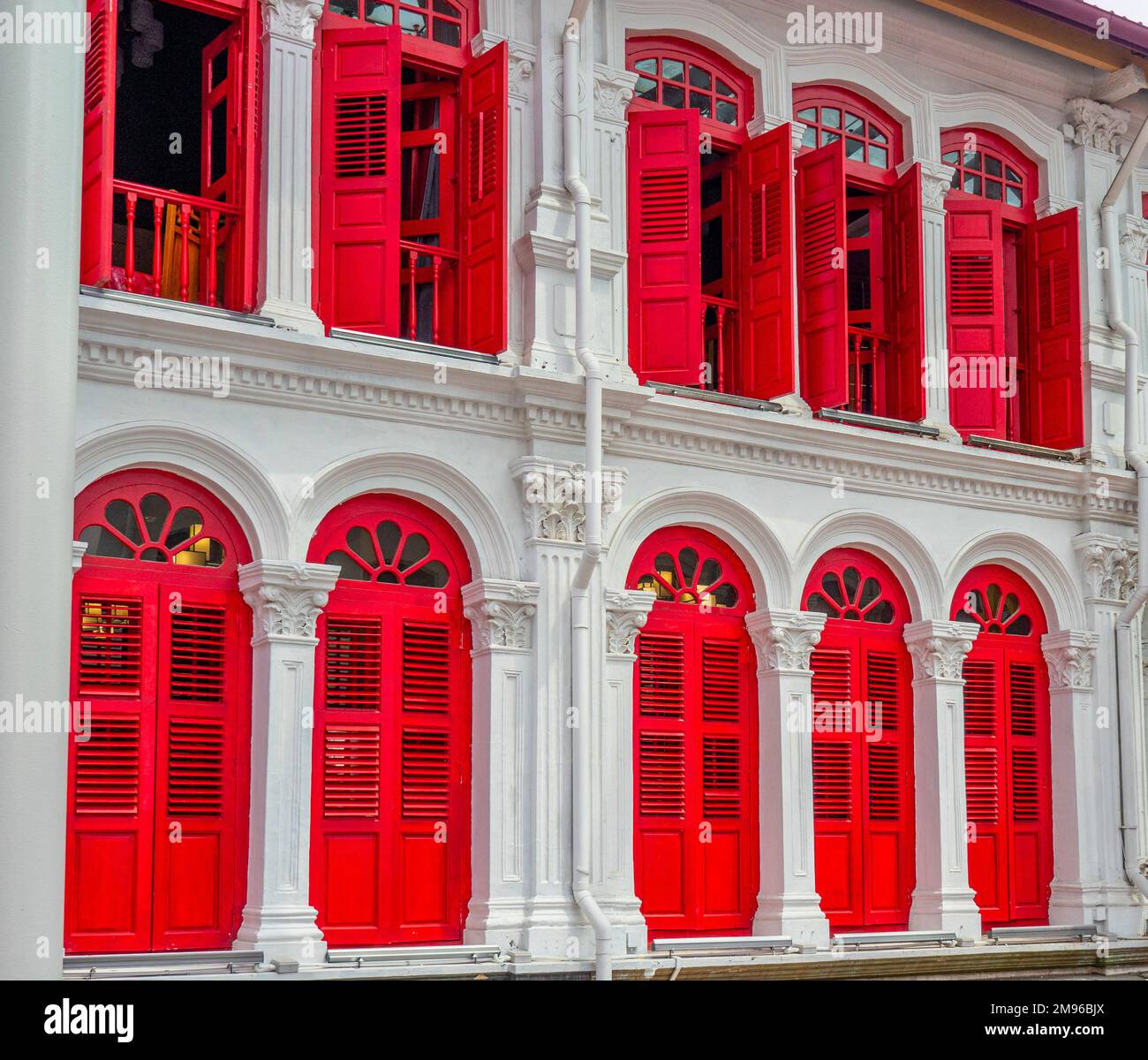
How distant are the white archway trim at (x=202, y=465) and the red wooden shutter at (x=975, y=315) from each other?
5911mm

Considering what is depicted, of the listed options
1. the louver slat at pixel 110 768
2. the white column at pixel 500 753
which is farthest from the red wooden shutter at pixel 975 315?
the louver slat at pixel 110 768

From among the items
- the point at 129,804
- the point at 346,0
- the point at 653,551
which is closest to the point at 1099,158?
the point at 653,551

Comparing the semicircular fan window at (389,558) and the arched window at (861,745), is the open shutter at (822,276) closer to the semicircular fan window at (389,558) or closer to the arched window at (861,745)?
the arched window at (861,745)

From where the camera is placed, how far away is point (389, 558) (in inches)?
409

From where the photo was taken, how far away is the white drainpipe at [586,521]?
10.2m

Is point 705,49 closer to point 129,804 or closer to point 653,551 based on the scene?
point 653,551

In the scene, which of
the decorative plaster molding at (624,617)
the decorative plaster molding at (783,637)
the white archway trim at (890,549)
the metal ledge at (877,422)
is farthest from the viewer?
the metal ledge at (877,422)

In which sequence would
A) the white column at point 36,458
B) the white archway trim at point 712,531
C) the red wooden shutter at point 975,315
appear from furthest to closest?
the red wooden shutter at point 975,315, the white archway trim at point 712,531, the white column at point 36,458

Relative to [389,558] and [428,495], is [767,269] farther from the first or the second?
[389,558]

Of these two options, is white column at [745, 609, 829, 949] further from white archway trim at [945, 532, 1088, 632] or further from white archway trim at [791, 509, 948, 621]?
white archway trim at [945, 532, 1088, 632]

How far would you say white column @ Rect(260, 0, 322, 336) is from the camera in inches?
394

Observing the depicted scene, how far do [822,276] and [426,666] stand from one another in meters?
4.33

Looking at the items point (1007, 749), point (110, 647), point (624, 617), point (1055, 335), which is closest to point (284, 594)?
point (110, 647)

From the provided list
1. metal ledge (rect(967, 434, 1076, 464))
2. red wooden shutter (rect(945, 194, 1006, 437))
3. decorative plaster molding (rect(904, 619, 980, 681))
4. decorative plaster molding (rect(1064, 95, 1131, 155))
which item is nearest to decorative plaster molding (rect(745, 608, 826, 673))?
decorative plaster molding (rect(904, 619, 980, 681))
